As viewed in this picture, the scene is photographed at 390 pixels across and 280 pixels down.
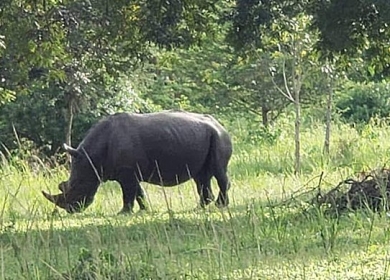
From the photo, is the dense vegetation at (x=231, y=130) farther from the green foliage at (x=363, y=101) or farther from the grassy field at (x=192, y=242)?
the green foliage at (x=363, y=101)

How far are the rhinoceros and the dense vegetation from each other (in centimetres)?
31

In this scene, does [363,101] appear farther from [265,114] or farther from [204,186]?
[204,186]

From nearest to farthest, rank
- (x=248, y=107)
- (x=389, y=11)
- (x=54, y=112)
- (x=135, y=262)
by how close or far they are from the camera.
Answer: (x=135, y=262)
(x=389, y=11)
(x=54, y=112)
(x=248, y=107)

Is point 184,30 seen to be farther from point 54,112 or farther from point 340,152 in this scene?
point 54,112

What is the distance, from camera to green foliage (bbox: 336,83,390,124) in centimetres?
3178

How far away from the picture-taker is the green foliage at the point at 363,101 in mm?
31781

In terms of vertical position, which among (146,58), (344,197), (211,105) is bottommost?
(211,105)

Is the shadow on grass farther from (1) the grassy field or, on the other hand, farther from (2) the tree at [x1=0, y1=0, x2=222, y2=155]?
(2) the tree at [x1=0, y1=0, x2=222, y2=155]

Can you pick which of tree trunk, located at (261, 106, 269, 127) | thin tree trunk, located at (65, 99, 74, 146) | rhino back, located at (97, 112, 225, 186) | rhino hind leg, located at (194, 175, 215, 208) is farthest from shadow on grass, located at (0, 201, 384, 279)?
tree trunk, located at (261, 106, 269, 127)

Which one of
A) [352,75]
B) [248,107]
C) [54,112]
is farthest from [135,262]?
[248,107]

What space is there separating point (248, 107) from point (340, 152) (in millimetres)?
10255

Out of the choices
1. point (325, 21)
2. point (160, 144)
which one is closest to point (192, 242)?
point (325, 21)

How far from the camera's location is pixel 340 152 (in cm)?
1969

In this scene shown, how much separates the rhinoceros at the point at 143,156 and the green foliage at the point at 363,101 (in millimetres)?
18172
